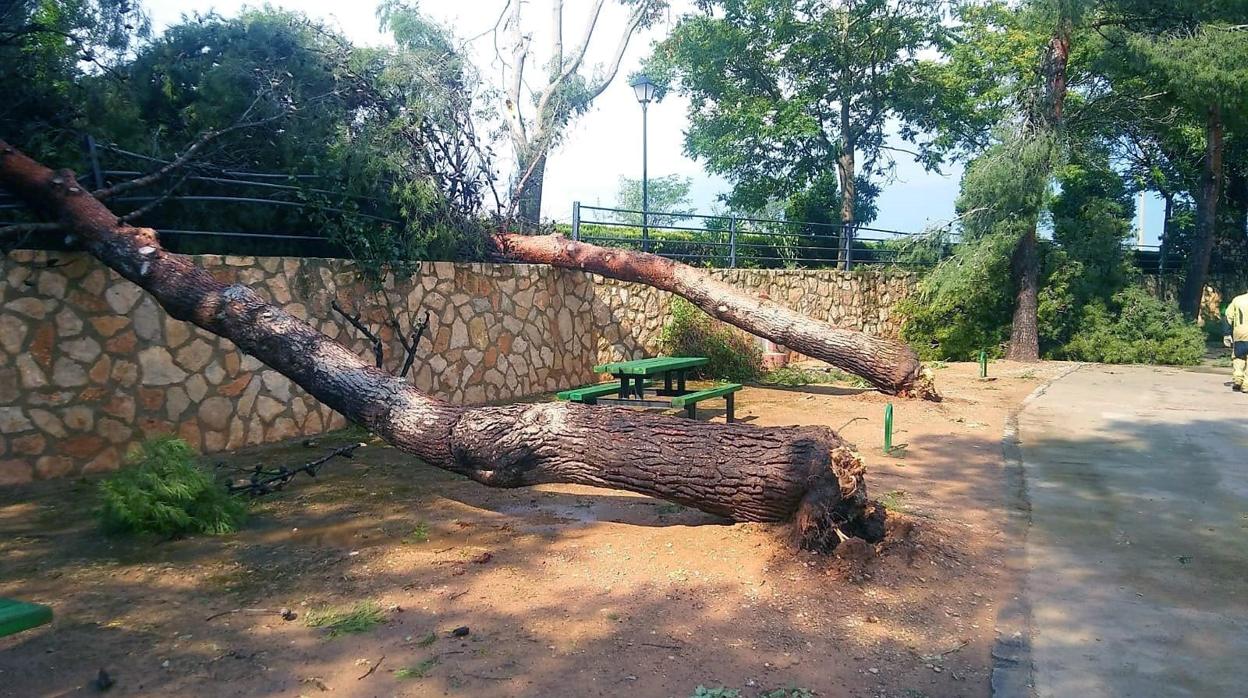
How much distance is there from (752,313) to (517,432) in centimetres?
588

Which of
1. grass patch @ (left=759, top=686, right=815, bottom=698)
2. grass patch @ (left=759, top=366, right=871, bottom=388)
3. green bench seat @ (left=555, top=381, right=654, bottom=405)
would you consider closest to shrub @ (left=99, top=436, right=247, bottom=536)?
green bench seat @ (left=555, top=381, right=654, bottom=405)

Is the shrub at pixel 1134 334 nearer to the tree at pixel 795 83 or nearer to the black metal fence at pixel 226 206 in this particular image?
the tree at pixel 795 83

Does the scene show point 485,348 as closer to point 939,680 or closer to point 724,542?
point 724,542

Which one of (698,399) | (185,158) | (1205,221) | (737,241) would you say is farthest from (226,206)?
(1205,221)

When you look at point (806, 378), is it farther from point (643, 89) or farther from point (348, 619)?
point (348, 619)

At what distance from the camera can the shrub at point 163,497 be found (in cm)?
468

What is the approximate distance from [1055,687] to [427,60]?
854cm

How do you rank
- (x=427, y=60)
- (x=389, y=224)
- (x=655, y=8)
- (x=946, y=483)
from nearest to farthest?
(x=946, y=483) < (x=389, y=224) < (x=427, y=60) < (x=655, y=8)

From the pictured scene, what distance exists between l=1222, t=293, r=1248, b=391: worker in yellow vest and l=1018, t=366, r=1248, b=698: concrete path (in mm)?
2243

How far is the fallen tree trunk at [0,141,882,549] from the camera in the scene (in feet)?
14.3

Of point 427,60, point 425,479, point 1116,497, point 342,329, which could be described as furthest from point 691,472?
point 427,60

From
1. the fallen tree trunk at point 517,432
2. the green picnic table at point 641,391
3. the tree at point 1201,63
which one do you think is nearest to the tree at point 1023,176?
the tree at point 1201,63

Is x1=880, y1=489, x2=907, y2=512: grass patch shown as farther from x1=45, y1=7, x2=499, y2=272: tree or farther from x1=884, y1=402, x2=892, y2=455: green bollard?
x1=45, y1=7, x2=499, y2=272: tree

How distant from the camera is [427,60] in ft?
31.0
